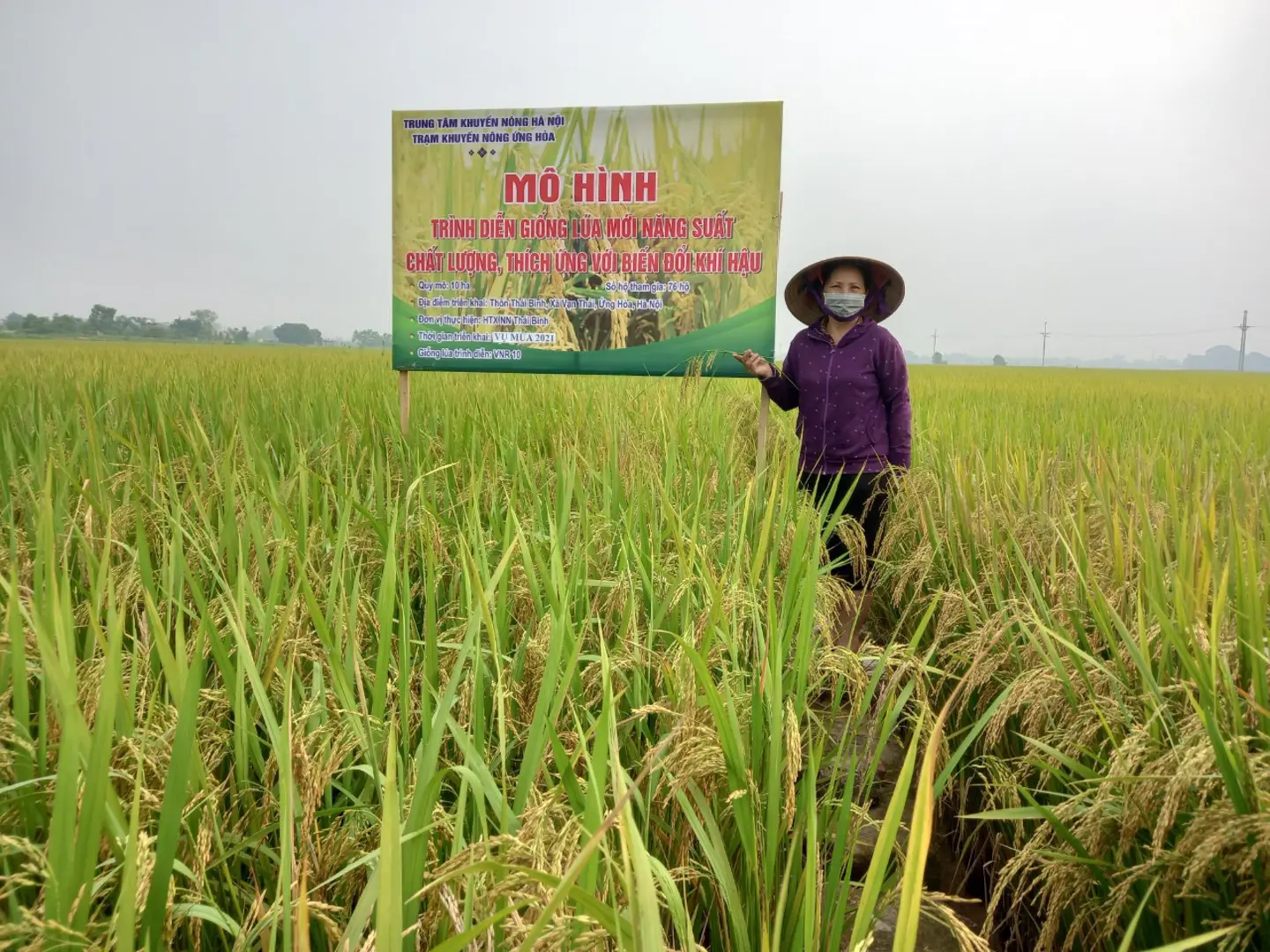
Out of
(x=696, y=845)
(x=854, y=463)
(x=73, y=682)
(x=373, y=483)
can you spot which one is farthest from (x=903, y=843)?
(x=854, y=463)

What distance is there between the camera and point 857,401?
2992 mm

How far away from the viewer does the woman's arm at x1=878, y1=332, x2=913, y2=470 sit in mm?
2969

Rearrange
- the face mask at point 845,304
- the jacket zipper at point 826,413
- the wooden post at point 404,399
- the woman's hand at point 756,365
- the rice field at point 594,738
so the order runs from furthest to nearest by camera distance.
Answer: the wooden post at point 404,399
the woman's hand at point 756,365
the jacket zipper at point 826,413
the face mask at point 845,304
the rice field at point 594,738

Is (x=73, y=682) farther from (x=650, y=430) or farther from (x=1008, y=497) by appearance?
(x=650, y=430)

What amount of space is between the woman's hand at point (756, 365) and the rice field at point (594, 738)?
1.10m

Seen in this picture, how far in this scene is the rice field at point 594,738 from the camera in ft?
2.50

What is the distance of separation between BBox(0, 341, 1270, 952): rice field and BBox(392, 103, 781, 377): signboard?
1.44 m

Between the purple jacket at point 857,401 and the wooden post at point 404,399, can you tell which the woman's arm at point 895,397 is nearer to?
the purple jacket at point 857,401

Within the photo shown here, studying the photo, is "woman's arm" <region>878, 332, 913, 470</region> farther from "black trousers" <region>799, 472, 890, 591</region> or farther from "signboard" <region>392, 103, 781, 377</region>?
"signboard" <region>392, 103, 781, 377</region>

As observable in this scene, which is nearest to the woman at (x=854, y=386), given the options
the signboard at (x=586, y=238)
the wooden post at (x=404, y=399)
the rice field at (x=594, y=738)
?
the signboard at (x=586, y=238)

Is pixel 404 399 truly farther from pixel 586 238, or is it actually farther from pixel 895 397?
pixel 895 397

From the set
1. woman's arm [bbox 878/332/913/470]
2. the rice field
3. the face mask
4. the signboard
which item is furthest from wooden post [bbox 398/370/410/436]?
woman's arm [bbox 878/332/913/470]

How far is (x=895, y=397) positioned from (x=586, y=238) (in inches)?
65.6

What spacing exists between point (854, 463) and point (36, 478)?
108 inches
